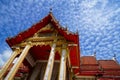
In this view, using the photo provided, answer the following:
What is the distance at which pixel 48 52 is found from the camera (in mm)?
12945

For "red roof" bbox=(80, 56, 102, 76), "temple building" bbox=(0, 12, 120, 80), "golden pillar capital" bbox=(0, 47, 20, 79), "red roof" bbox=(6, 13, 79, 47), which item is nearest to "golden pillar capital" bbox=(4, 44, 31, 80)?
"temple building" bbox=(0, 12, 120, 80)

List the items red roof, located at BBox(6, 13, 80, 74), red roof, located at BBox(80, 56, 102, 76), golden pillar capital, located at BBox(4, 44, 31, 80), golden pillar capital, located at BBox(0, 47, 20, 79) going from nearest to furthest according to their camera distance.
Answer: golden pillar capital, located at BBox(4, 44, 31, 80) → golden pillar capital, located at BBox(0, 47, 20, 79) → red roof, located at BBox(6, 13, 80, 74) → red roof, located at BBox(80, 56, 102, 76)

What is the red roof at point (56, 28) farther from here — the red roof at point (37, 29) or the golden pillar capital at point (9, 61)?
the golden pillar capital at point (9, 61)

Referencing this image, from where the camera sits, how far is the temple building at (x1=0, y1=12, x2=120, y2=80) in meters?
10.4

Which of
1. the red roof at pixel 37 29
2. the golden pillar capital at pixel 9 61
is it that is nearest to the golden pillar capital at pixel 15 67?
the golden pillar capital at pixel 9 61

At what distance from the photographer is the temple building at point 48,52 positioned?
10.4m

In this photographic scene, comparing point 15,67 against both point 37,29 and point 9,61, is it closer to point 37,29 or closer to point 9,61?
point 9,61

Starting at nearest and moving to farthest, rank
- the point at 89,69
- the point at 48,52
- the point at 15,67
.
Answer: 1. the point at 15,67
2. the point at 48,52
3. the point at 89,69

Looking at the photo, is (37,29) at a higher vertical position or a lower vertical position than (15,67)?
higher

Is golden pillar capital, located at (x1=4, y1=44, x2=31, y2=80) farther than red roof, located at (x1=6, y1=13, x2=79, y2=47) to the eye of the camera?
No

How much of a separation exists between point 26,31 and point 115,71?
8648 mm

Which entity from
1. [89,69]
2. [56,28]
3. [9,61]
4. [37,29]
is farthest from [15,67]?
[89,69]

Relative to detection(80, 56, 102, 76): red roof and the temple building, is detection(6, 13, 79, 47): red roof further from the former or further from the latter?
detection(80, 56, 102, 76): red roof

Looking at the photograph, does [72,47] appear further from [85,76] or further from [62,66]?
[85,76]
